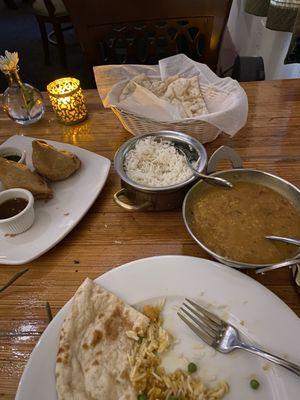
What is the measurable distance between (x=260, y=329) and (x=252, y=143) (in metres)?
0.87

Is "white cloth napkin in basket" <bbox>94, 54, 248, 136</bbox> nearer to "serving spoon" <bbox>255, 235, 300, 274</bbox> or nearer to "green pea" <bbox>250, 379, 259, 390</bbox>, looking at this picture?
"serving spoon" <bbox>255, 235, 300, 274</bbox>

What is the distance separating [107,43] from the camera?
205cm

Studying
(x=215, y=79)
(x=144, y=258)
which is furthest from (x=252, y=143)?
(x=144, y=258)

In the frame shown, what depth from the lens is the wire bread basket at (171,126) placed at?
4.41 ft

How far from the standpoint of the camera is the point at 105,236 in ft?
Answer: 3.87

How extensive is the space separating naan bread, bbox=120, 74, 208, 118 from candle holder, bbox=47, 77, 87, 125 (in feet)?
0.80

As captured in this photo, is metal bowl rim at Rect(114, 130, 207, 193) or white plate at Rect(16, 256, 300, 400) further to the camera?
metal bowl rim at Rect(114, 130, 207, 193)

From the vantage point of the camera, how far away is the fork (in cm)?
85

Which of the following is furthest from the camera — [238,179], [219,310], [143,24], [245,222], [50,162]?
[143,24]

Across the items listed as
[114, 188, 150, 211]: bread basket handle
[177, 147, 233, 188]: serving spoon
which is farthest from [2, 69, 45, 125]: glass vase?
[177, 147, 233, 188]: serving spoon

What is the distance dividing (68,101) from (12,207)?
0.65 meters

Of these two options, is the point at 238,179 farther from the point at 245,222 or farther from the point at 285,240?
the point at 285,240

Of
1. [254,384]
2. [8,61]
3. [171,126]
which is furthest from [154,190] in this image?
[8,61]

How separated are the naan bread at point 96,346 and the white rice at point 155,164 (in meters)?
0.41
